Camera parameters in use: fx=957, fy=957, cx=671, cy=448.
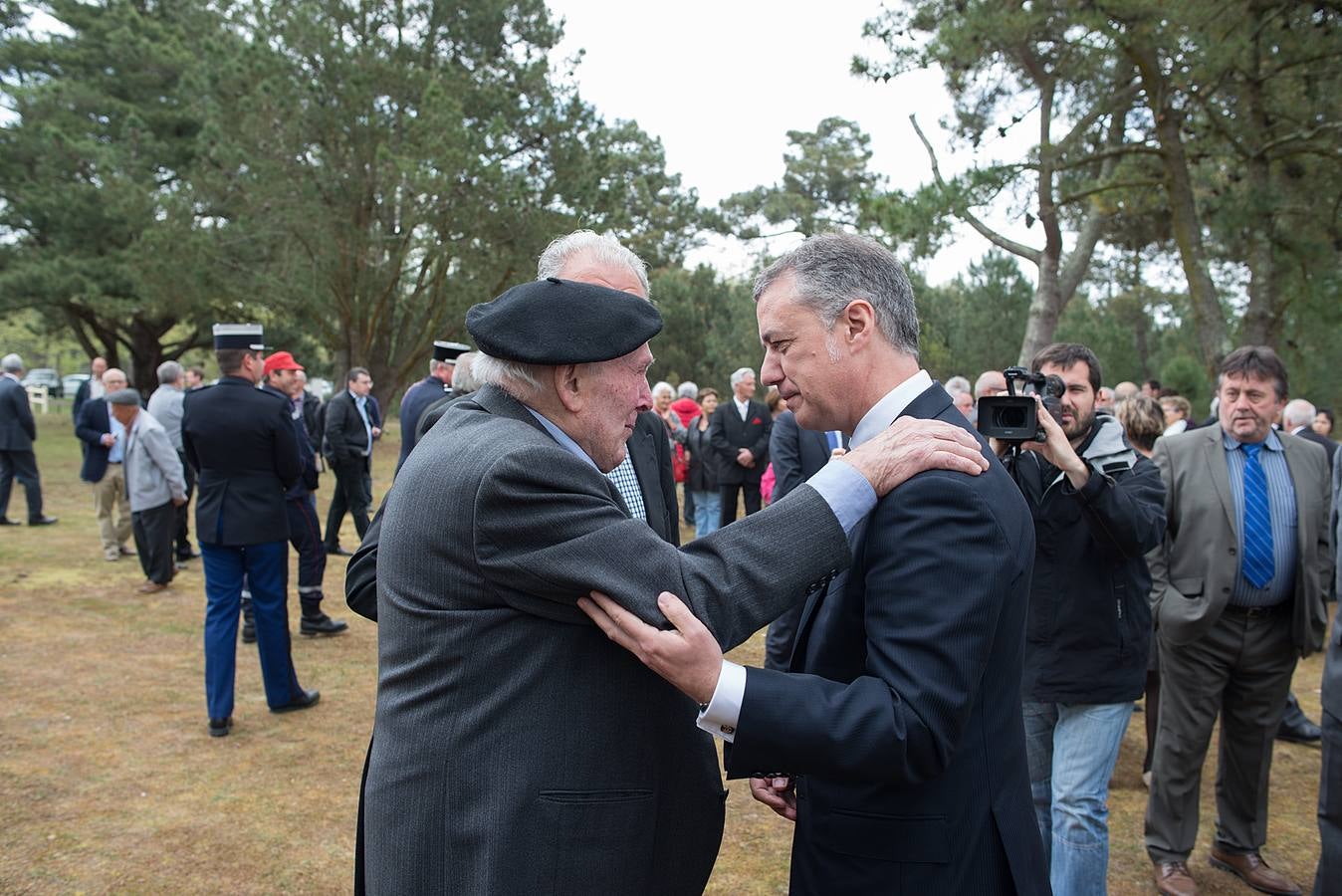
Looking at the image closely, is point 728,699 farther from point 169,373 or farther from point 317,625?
point 169,373

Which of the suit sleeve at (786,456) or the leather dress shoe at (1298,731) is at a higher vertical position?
the suit sleeve at (786,456)

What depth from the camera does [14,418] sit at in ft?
38.4

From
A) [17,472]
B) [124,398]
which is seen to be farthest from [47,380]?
[124,398]

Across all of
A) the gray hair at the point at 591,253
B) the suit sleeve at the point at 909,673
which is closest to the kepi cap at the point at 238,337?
the gray hair at the point at 591,253

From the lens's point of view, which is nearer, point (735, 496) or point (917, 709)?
point (917, 709)

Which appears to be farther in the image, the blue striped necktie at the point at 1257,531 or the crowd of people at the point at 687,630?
the blue striped necktie at the point at 1257,531

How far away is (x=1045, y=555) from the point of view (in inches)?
138

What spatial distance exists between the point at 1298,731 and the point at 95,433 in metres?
11.2

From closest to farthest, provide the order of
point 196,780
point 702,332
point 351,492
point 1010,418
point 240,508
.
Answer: point 1010,418, point 196,780, point 240,508, point 351,492, point 702,332

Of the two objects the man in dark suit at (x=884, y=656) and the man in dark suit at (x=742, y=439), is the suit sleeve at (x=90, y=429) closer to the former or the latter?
the man in dark suit at (x=742, y=439)

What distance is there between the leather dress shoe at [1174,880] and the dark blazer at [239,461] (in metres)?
4.92

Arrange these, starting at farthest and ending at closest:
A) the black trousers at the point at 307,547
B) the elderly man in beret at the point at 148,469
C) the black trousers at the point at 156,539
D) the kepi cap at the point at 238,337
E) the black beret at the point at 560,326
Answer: the black trousers at the point at 156,539 < the elderly man in beret at the point at 148,469 < the black trousers at the point at 307,547 < the kepi cap at the point at 238,337 < the black beret at the point at 560,326

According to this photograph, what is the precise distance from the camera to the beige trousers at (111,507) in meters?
10.4

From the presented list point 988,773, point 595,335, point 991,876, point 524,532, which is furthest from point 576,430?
point 991,876
